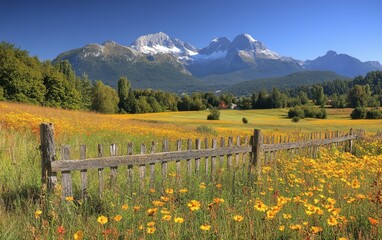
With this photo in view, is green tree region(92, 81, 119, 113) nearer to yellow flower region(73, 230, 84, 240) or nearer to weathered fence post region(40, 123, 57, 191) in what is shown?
weathered fence post region(40, 123, 57, 191)

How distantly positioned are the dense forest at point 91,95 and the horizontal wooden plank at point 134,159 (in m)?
40.0

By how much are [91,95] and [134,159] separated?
257 feet

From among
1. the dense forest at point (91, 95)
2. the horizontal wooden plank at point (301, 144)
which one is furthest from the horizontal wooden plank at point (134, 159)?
the dense forest at point (91, 95)

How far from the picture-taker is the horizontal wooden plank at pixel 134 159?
4.77m

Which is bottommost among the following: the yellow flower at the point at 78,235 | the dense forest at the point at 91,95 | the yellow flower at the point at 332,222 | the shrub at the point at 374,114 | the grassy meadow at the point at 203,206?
the shrub at the point at 374,114

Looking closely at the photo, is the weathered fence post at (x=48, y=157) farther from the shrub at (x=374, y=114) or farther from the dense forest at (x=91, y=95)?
the shrub at (x=374, y=114)

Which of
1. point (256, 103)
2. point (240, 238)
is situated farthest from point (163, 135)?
point (256, 103)

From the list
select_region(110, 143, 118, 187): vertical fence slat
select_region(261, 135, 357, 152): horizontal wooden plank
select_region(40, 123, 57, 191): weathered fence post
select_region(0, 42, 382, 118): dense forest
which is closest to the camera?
select_region(40, 123, 57, 191): weathered fence post

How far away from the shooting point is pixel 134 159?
217 inches

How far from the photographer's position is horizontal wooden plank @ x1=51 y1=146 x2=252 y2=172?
477 cm

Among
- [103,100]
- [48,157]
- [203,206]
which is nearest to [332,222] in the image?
[203,206]

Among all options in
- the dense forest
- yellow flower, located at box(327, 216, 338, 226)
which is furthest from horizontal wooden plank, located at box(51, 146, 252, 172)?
the dense forest

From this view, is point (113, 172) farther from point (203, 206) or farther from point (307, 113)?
point (307, 113)

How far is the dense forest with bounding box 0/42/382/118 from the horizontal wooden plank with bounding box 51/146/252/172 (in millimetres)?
40008
